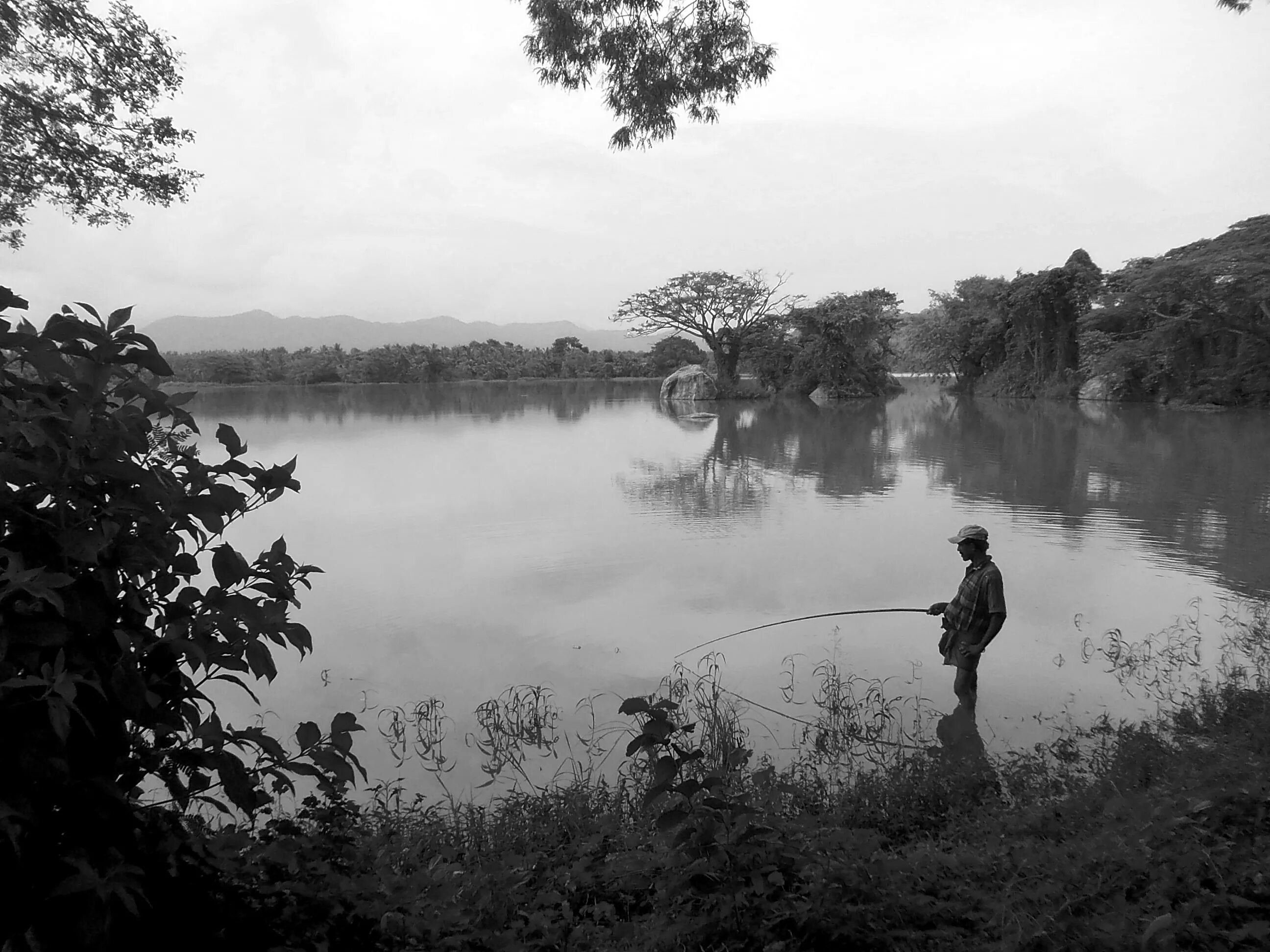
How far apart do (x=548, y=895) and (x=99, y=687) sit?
188 cm

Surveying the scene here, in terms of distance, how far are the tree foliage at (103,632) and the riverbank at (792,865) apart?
460 millimetres

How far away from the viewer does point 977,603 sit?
5004 millimetres

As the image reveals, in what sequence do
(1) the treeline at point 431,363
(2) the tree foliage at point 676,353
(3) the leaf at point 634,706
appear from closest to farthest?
1. (3) the leaf at point 634,706
2. (1) the treeline at point 431,363
3. (2) the tree foliage at point 676,353

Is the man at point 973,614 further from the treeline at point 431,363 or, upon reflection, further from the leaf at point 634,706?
the treeline at point 431,363

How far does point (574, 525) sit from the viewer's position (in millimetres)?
11125

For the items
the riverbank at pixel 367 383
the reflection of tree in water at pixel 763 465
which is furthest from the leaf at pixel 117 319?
the riverbank at pixel 367 383

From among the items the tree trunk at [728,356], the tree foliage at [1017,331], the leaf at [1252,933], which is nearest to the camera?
the leaf at [1252,933]

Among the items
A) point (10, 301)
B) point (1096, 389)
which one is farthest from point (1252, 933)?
point (1096, 389)

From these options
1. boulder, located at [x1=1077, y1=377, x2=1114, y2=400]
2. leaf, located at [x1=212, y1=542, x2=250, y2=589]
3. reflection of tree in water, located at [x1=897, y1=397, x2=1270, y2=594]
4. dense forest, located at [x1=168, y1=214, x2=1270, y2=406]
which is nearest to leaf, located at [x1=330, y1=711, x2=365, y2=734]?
leaf, located at [x1=212, y1=542, x2=250, y2=589]

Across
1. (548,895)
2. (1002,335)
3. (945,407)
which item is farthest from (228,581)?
(1002,335)

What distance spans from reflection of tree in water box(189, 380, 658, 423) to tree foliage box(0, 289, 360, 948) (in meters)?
23.1

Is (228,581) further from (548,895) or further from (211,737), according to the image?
(548,895)

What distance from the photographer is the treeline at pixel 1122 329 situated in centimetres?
1738

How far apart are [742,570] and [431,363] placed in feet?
190
